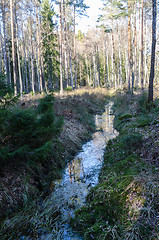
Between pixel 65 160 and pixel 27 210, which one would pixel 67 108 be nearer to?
pixel 65 160

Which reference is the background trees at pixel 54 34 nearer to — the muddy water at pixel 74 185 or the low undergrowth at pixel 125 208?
the muddy water at pixel 74 185

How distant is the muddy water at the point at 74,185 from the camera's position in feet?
11.4

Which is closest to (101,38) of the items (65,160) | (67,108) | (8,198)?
(67,108)

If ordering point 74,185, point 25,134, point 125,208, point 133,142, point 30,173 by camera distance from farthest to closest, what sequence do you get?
point 133,142, point 74,185, point 30,173, point 25,134, point 125,208

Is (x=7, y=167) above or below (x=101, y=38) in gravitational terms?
below

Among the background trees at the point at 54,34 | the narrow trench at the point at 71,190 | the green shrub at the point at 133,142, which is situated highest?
the background trees at the point at 54,34

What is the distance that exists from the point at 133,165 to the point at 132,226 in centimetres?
174

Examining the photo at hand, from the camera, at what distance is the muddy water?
3.46 meters

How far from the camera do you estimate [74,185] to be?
5.02 metres

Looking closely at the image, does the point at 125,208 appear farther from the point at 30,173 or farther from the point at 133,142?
the point at 30,173

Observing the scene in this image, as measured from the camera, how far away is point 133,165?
436 cm

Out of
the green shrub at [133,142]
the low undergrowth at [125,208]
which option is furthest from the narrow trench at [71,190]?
the green shrub at [133,142]

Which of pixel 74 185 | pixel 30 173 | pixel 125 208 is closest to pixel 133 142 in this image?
pixel 74 185

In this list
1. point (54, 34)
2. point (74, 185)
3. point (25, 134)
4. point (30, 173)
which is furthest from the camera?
point (54, 34)
